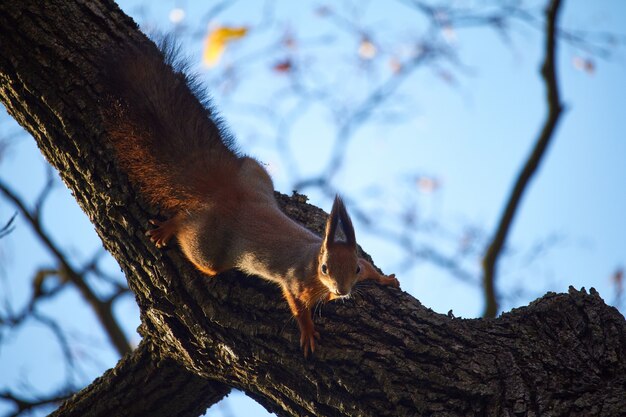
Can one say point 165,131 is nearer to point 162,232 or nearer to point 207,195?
point 207,195

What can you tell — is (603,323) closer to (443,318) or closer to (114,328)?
(443,318)

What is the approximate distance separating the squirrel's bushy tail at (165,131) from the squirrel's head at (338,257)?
76 centimetres

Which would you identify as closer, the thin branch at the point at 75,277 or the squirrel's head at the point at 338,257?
the squirrel's head at the point at 338,257

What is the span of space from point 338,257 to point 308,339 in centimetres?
52

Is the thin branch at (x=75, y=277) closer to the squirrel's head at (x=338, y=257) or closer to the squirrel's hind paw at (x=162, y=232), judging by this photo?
the squirrel's hind paw at (x=162, y=232)

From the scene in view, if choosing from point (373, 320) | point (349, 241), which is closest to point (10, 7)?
point (349, 241)

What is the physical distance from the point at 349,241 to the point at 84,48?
164 cm

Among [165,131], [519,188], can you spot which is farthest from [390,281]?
[519,188]

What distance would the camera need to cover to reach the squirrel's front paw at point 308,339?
3023 millimetres

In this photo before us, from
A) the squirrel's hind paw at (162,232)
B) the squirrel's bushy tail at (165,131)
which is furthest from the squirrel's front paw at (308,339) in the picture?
the squirrel's bushy tail at (165,131)

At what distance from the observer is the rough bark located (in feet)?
9.43

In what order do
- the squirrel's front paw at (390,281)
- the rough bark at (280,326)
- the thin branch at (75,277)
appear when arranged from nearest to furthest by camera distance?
the rough bark at (280,326), the squirrel's front paw at (390,281), the thin branch at (75,277)

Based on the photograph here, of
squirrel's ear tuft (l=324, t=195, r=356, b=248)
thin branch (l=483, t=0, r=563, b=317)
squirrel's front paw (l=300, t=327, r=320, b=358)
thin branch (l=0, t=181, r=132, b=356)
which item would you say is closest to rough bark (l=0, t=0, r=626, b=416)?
squirrel's front paw (l=300, t=327, r=320, b=358)

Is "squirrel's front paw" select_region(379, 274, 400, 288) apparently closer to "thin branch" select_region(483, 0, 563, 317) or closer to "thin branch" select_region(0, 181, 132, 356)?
"thin branch" select_region(483, 0, 563, 317)
